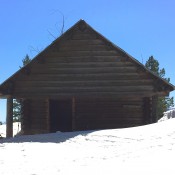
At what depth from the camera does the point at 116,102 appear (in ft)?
67.1

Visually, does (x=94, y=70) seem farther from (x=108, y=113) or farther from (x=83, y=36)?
(x=108, y=113)

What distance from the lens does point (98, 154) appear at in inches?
433

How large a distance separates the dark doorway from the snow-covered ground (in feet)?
22.4

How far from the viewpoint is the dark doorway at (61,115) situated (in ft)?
73.7

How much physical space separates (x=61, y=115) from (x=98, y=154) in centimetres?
1192

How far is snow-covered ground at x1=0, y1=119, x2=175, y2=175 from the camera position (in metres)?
8.77

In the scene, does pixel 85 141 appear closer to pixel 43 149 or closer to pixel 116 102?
pixel 43 149

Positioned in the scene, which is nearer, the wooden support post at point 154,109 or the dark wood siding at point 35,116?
the wooden support post at point 154,109

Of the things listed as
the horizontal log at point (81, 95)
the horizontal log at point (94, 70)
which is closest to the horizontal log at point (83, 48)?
the horizontal log at point (94, 70)

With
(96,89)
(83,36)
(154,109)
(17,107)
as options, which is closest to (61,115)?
(96,89)

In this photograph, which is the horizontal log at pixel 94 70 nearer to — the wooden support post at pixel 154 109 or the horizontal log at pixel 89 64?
the horizontal log at pixel 89 64

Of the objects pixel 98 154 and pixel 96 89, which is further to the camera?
pixel 96 89

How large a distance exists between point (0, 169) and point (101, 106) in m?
11.6

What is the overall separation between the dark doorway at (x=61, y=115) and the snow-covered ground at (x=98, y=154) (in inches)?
269
